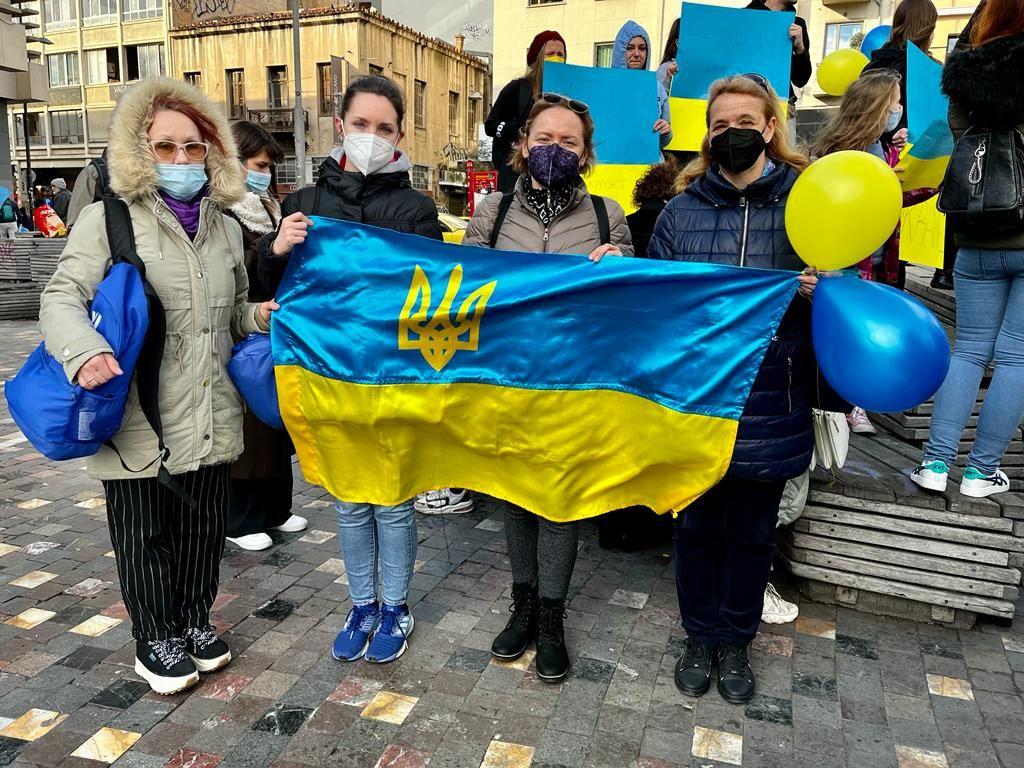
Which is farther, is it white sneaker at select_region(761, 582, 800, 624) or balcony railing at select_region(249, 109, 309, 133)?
balcony railing at select_region(249, 109, 309, 133)

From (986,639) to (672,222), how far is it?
2267 millimetres

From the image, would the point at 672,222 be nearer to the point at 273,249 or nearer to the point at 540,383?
the point at 540,383

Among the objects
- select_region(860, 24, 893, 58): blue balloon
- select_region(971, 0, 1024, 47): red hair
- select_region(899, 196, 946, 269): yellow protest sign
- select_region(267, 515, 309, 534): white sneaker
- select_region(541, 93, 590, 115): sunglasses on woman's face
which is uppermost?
select_region(860, 24, 893, 58): blue balloon

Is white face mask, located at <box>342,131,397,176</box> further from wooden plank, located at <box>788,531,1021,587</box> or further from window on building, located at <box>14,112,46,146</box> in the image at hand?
window on building, located at <box>14,112,46,146</box>

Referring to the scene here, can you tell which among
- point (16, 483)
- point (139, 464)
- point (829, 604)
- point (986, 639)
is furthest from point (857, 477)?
point (16, 483)

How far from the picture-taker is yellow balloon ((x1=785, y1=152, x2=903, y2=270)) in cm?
Result: 240

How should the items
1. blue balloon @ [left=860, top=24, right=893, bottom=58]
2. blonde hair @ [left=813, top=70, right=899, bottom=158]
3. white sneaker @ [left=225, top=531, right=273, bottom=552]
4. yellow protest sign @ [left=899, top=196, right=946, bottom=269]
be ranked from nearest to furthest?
blonde hair @ [left=813, top=70, right=899, bottom=158] < white sneaker @ [left=225, top=531, right=273, bottom=552] < yellow protest sign @ [left=899, top=196, right=946, bottom=269] < blue balloon @ [left=860, top=24, right=893, bottom=58]

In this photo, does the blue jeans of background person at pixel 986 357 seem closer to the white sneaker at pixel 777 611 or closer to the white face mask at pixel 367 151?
the white sneaker at pixel 777 611

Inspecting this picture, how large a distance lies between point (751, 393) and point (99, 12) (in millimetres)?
47206

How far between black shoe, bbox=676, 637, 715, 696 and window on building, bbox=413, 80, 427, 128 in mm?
36816

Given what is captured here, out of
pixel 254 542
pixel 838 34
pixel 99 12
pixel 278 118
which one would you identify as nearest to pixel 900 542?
pixel 254 542

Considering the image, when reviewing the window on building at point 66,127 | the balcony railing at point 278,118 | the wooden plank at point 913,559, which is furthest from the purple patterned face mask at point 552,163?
the window on building at point 66,127

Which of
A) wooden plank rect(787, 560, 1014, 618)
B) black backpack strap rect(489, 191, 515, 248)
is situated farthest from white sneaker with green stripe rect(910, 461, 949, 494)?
black backpack strap rect(489, 191, 515, 248)

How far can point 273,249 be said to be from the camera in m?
2.94
